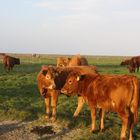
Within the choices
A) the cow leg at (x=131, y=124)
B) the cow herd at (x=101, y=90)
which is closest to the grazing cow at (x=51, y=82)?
the cow herd at (x=101, y=90)

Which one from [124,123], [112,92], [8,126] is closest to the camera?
[124,123]

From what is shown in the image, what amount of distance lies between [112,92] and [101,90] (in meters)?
0.48

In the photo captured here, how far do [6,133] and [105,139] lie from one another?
2812 millimetres

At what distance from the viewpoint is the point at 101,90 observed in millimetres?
9656

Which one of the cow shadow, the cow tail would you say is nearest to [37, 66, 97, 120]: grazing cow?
the cow shadow

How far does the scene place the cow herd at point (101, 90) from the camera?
9.03m

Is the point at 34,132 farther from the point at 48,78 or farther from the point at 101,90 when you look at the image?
the point at 101,90

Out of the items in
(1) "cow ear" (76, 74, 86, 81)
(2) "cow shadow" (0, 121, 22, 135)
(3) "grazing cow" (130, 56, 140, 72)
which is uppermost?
(1) "cow ear" (76, 74, 86, 81)

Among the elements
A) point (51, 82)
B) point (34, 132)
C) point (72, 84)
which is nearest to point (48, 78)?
point (51, 82)

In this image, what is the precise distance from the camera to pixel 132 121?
926 cm

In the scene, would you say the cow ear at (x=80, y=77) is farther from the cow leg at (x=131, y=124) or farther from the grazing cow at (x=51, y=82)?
the cow leg at (x=131, y=124)

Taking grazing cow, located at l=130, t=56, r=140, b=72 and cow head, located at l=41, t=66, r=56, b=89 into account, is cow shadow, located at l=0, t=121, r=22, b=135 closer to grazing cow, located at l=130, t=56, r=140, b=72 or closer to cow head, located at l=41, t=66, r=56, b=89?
cow head, located at l=41, t=66, r=56, b=89

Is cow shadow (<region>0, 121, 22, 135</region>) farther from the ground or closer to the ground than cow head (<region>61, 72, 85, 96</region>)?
closer to the ground

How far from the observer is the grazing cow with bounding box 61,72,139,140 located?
9.02 meters
